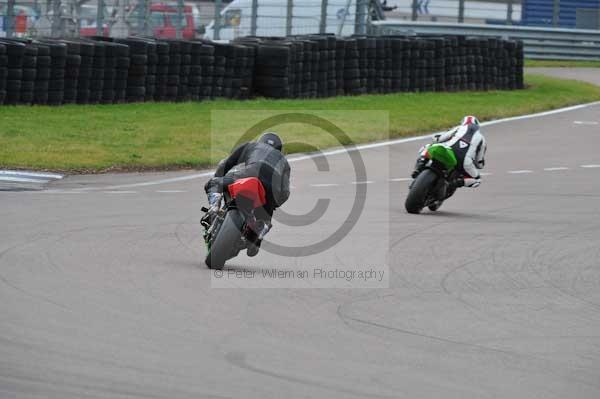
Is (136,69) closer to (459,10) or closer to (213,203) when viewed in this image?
(213,203)

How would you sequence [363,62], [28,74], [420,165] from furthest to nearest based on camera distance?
[363,62], [28,74], [420,165]

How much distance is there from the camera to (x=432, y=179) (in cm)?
1341

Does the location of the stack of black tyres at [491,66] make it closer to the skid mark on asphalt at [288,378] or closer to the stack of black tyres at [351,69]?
the stack of black tyres at [351,69]

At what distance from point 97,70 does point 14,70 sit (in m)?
1.71

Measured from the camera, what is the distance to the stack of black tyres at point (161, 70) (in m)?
21.5

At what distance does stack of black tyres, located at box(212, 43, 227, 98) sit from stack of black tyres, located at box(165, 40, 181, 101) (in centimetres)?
84

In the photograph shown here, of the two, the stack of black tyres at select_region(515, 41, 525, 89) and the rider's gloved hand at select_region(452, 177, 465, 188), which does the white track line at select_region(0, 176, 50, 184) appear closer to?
the rider's gloved hand at select_region(452, 177, 465, 188)

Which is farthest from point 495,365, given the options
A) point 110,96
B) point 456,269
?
point 110,96

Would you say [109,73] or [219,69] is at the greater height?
[219,69]

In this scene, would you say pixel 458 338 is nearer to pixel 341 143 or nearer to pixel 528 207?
pixel 528 207

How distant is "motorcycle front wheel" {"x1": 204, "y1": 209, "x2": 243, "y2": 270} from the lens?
957 centimetres

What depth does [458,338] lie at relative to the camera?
7.61 meters

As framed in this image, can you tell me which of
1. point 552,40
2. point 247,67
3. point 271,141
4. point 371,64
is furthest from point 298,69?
point 552,40

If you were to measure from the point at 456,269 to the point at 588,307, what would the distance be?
5.12ft
